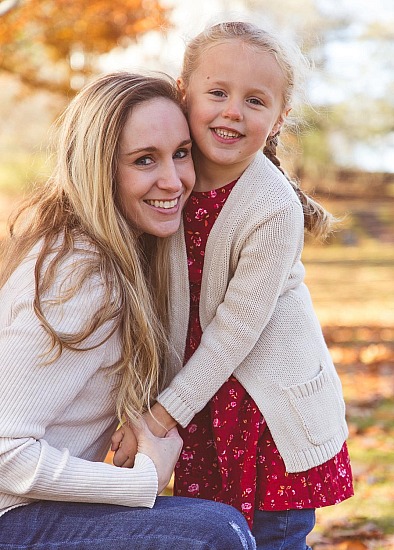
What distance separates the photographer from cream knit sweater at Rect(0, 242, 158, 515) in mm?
2232

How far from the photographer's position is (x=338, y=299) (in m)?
12.7

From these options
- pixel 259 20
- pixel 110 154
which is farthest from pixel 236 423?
pixel 259 20

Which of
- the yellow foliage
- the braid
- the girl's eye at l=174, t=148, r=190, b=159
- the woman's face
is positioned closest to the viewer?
the woman's face

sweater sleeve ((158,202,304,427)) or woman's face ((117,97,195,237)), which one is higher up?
woman's face ((117,97,195,237))

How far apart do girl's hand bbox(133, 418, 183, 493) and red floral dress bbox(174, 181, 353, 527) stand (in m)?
0.18

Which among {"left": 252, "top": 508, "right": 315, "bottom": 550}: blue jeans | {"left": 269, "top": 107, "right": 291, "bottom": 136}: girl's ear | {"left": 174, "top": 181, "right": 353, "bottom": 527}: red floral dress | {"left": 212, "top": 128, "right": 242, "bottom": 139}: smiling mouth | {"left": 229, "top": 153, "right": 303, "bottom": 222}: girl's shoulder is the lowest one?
{"left": 252, "top": 508, "right": 315, "bottom": 550}: blue jeans

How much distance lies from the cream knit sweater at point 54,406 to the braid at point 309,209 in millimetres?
842

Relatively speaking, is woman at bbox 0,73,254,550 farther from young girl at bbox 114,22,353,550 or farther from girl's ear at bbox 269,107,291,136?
girl's ear at bbox 269,107,291,136

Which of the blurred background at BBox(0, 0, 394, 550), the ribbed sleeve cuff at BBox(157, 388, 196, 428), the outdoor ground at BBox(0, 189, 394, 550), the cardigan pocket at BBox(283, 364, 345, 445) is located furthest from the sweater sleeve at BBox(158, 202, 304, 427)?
the outdoor ground at BBox(0, 189, 394, 550)

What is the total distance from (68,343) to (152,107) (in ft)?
2.44

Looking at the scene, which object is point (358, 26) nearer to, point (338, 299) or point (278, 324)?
point (338, 299)

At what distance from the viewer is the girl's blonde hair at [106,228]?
2.43 metres

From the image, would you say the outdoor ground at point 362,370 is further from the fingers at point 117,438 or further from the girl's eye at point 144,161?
the fingers at point 117,438

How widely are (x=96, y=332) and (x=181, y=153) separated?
0.64 meters
